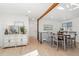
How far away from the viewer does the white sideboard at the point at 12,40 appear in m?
5.00

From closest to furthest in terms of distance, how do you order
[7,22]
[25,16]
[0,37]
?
A: [0,37], [7,22], [25,16]

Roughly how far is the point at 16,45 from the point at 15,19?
1.62m

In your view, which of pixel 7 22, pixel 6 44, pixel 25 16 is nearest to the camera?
pixel 6 44

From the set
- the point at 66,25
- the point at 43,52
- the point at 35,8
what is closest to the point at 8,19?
the point at 35,8

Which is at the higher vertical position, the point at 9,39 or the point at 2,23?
the point at 2,23

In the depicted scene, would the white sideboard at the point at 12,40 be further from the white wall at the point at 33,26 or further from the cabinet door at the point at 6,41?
the white wall at the point at 33,26

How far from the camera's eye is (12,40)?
5.15 meters

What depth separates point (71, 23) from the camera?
647 centimetres

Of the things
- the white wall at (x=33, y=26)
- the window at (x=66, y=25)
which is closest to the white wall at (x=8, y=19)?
the white wall at (x=33, y=26)

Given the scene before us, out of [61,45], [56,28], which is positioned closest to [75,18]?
[56,28]

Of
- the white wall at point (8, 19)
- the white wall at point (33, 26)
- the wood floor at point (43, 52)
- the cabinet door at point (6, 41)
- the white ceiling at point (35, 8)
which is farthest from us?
the white wall at point (33, 26)

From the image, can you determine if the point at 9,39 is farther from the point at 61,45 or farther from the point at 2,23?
the point at 61,45

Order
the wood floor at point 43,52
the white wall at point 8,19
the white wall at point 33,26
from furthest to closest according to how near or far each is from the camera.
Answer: the white wall at point 33,26, the white wall at point 8,19, the wood floor at point 43,52

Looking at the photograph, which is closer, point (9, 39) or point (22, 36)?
point (9, 39)
